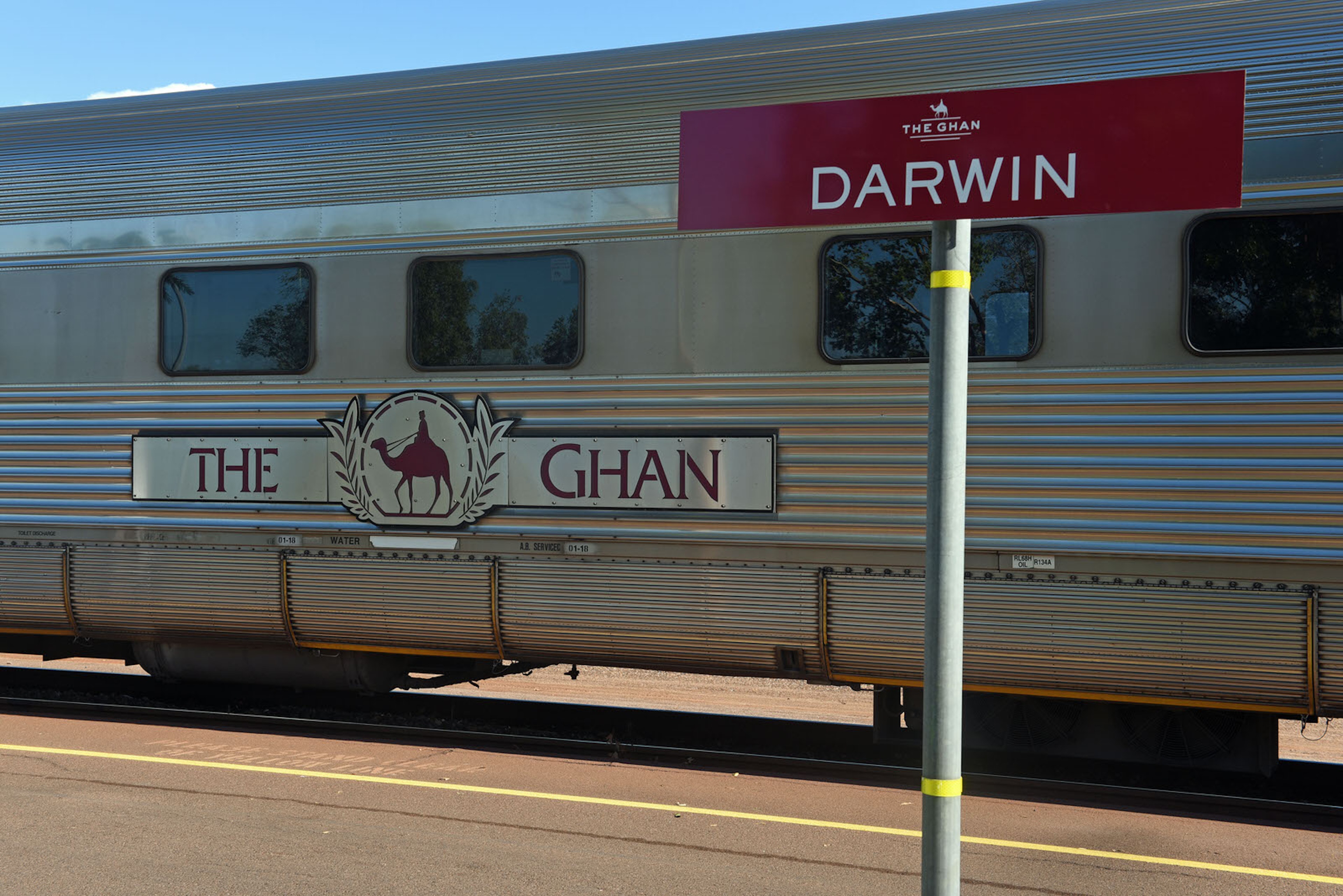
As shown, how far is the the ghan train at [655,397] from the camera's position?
6.04 m

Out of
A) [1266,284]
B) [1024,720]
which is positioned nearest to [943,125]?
[1266,284]

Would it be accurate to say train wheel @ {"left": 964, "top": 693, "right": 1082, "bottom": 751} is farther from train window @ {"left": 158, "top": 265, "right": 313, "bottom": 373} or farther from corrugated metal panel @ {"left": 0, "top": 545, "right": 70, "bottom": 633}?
corrugated metal panel @ {"left": 0, "top": 545, "right": 70, "bottom": 633}

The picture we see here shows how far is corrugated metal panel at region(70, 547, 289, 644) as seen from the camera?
7746 mm

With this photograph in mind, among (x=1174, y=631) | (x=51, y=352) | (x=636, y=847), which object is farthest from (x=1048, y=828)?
(x=51, y=352)

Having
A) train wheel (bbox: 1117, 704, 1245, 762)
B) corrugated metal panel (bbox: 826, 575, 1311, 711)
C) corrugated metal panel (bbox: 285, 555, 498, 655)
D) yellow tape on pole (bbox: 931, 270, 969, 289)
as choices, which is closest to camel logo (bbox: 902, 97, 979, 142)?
yellow tape on pole (bbox: 931, 270, 969, 289)

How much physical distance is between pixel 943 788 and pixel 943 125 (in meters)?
1.43

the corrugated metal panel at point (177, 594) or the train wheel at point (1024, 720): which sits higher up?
the corrugated metal panel at point (177, 594)

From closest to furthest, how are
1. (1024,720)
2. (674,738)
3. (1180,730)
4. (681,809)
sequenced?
(681,809), (1180,730), (1024,720), (674,738)

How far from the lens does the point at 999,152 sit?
105 inches

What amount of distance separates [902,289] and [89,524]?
5395 millimetres

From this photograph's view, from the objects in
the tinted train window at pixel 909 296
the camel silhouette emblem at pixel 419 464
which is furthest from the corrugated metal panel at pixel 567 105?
the camel silhouette emblem at pixel 419 464

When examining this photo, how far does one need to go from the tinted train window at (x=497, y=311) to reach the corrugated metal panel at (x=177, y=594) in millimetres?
1747

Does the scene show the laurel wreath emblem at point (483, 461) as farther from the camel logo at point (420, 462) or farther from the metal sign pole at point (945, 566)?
the metal sign pole at point (945, 566)

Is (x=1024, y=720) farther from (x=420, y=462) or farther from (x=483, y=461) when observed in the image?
(x=420, y=462)
